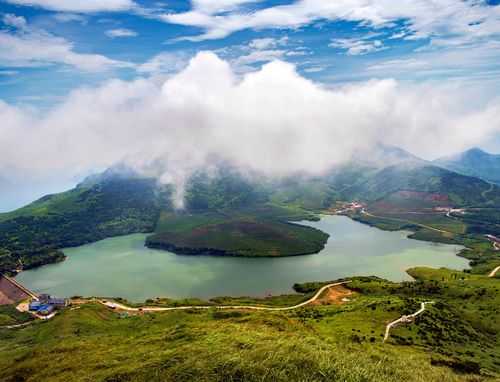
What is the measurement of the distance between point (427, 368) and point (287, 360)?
51.1ft

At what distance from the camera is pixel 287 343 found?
114 feet

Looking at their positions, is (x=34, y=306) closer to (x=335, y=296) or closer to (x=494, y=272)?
(x=335, y=296)

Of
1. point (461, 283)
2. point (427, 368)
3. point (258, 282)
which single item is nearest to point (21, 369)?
point (427, 368)

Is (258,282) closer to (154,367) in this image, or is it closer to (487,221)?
(154,367)

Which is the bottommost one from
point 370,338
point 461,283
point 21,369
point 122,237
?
point 122,237

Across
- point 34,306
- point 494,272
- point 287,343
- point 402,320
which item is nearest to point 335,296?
point 402,320

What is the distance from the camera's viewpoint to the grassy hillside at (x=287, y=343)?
A: 30.8 meters

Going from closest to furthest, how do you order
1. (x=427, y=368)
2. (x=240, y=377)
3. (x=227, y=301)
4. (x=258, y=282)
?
(x=240, y=377) → (x=427, y=368) → (x=227, y=301) → (x=258, y=282)

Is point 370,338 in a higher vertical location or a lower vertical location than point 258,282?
higher

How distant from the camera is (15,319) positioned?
84000 millimetres

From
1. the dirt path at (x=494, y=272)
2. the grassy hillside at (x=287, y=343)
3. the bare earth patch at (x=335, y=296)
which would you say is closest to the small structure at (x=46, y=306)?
the grassy hillside at (x=287, y=343)

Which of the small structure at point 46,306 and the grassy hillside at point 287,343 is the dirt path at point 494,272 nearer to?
the grassy hillside at point 287,343

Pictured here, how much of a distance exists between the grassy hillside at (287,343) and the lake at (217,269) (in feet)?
75.7

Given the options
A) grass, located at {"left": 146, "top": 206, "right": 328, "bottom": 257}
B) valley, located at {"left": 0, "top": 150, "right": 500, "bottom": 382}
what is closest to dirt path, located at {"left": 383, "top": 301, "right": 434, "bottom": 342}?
valley, located at {"left": 0, "top": 150, "right": 500, "bottom": 382}
